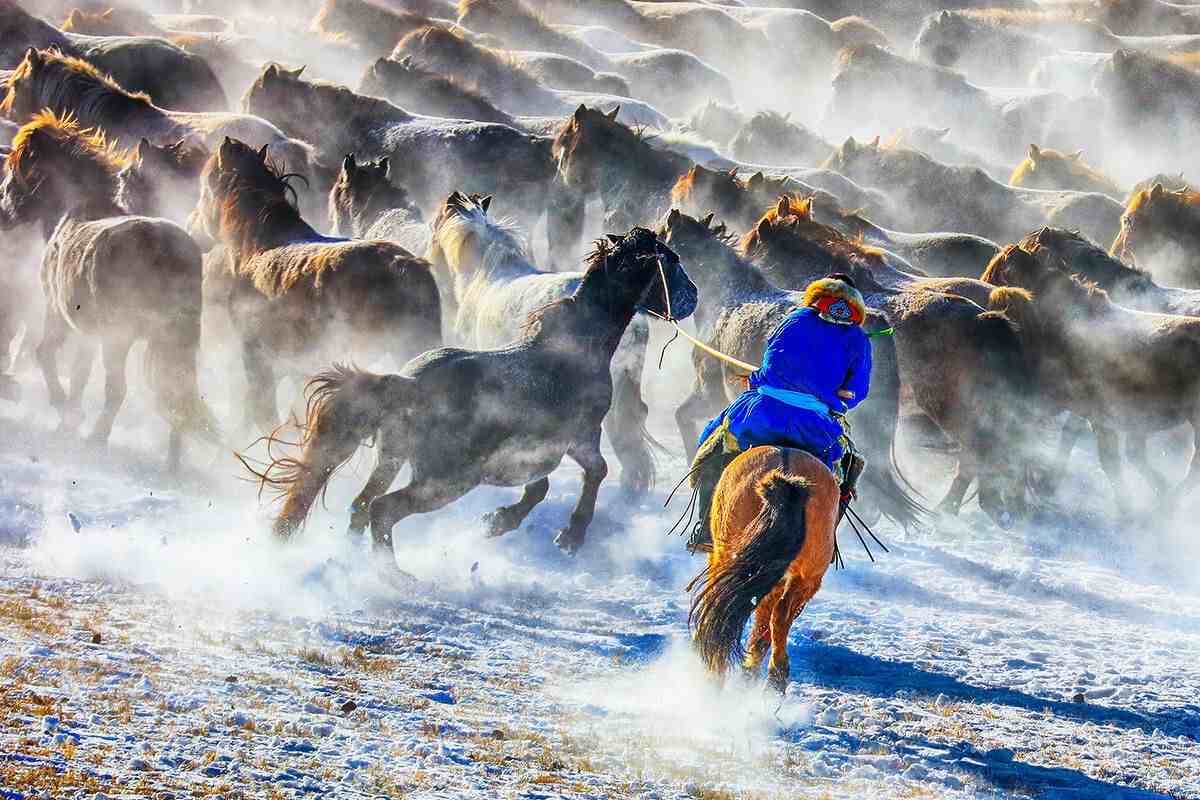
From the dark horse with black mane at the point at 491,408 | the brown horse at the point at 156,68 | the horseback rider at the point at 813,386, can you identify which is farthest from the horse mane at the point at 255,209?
the brown horse at the point at 156,68

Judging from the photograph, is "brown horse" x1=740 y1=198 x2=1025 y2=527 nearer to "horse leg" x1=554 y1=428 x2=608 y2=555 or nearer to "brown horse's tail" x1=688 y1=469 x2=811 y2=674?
"horse leg" x1=554 y1=428 x2=608 y2=555

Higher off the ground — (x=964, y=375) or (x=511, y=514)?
(x=964, y=375)

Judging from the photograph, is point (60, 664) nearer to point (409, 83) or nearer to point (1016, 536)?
point (1016, 536)

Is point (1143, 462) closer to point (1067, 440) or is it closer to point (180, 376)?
point (1067, 440)

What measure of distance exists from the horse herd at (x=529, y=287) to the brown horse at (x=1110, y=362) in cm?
2

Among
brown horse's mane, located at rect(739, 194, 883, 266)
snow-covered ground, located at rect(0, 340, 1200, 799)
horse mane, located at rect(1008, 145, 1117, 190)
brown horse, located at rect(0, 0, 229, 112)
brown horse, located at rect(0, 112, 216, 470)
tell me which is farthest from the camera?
horse mane, located at rect(1008, 145, 1117, 190)

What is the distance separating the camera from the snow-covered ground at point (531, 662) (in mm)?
5676

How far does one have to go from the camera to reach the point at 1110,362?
1220cm

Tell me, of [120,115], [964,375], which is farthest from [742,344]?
[120,115]

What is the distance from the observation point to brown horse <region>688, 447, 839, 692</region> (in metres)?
6.35

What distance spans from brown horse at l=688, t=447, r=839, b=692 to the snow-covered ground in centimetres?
33

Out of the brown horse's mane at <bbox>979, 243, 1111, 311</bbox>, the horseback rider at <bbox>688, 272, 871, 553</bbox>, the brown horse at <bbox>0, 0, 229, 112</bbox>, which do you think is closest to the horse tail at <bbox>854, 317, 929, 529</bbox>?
the brown horse's mane at <bbox>979, 243, 1111, 311</bbox>

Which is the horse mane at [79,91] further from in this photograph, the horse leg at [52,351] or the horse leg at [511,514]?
the horse leg at [511,514]

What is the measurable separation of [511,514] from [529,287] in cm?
225
